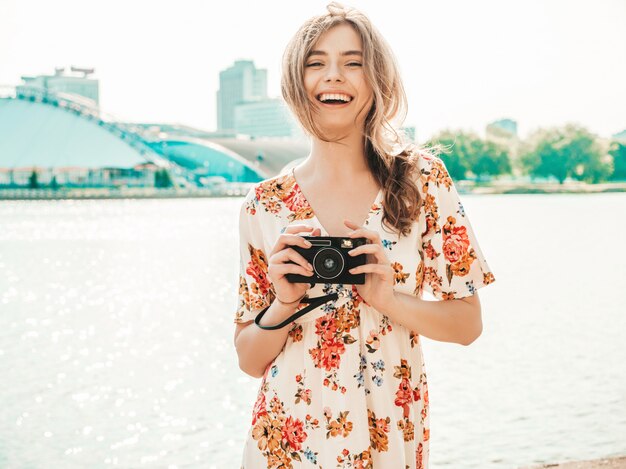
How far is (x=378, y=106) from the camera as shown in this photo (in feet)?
5.14

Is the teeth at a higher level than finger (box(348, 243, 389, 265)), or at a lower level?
higher

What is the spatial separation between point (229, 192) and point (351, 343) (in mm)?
63833

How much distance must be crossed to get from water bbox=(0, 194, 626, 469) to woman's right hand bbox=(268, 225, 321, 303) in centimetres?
431

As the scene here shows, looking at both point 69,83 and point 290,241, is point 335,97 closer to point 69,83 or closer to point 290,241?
point 290,241

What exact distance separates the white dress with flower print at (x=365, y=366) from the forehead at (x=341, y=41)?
25 cm

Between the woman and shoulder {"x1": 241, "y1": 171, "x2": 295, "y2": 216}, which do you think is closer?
the woman

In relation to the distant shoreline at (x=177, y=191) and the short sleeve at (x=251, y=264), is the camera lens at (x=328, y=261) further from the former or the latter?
the distant shoreline at (x=177, y=191)

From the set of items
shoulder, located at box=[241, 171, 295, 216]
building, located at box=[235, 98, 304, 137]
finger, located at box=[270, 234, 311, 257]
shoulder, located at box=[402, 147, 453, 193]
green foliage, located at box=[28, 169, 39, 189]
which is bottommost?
finger, located at box=[270, 234, 311, 257]

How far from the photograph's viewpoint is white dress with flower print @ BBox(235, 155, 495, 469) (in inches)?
58.9

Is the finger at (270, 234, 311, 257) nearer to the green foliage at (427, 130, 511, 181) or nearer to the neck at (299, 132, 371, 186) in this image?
the neck at (299, 132, 371, 186)

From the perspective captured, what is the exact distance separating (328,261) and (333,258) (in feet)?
0.04

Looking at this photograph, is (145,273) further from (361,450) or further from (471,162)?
(471,162)

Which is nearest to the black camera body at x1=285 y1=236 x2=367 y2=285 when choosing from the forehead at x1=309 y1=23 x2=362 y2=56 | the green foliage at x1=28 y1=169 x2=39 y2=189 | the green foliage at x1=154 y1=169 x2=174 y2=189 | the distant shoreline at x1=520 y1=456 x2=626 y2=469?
the forehead at x1=309 y1=23 x2=362 y2=56

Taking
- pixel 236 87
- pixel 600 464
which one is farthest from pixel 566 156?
pixel 236 87
